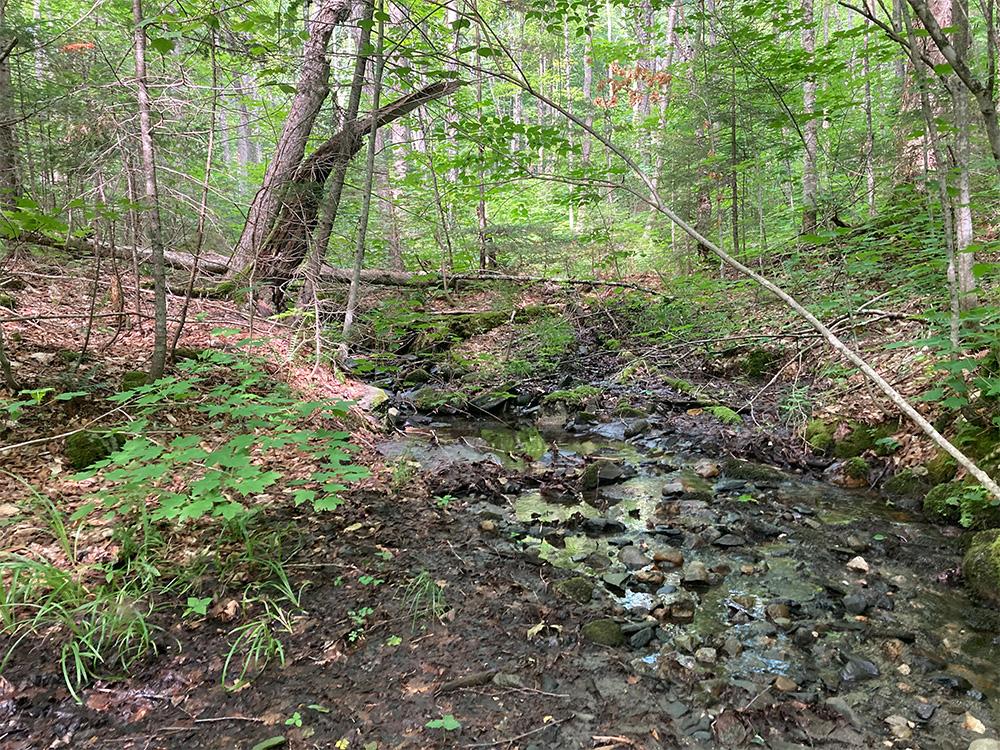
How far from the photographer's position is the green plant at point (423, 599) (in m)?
3.33

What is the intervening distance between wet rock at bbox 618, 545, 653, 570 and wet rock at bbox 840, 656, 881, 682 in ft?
4.77

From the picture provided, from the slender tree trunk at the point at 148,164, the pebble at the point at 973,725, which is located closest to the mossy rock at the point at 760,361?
the pebble at the point at 973,725

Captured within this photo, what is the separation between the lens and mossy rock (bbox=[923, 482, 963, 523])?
14.9 feet

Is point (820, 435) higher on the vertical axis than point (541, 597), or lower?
higher

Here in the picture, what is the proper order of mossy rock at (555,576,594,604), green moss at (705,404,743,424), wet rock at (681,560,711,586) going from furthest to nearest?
green moss at (705,404,743,424) → wet rock at (681,560,711,586) → mossy rock at (555,576,594,604)

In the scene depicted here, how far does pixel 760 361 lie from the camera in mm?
8578

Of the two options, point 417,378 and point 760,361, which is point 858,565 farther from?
point 417,378

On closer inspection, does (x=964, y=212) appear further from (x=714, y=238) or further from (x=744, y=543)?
(x=714, y=238)

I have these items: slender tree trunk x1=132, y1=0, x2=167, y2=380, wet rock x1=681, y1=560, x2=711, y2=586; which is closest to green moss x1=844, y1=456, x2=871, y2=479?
wet rock x1=681, y1=560, x2=711, y2=586

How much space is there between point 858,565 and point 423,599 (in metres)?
3.31

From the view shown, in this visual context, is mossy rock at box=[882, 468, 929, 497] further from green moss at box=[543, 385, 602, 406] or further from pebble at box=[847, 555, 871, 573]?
green moss at box=[543, 385, 602, 406]

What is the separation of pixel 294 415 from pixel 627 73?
65.6ft

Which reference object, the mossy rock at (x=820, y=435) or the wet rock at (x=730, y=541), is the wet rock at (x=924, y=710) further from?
the mossy rock at (x=820, y=435)

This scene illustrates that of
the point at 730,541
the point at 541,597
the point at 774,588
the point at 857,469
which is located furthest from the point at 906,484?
the point at 541,597
